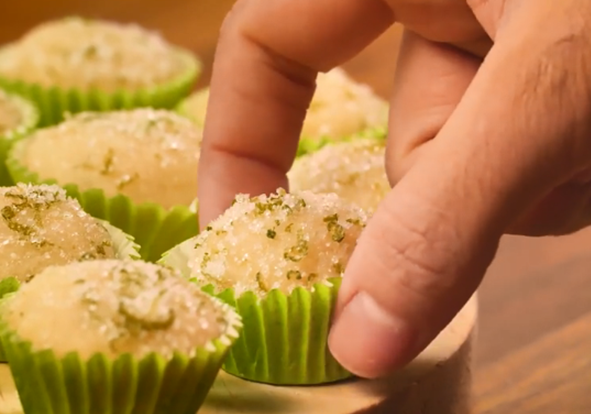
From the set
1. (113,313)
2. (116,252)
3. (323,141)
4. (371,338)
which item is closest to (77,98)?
(323,141)

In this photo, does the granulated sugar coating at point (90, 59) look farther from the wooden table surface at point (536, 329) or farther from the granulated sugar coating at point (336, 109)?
the wooden table surface at point (536, 329)

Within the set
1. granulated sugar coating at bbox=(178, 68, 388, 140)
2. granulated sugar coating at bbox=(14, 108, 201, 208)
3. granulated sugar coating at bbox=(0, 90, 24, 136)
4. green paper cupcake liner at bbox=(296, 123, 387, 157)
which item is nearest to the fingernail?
granulated sugar coating at bbox=(14, 108, 201, 208)

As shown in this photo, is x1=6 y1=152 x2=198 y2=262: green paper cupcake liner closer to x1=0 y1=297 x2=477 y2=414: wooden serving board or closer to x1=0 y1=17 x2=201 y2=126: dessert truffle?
x1=0 y1=297 x2=477 y2=414: wooden serving board

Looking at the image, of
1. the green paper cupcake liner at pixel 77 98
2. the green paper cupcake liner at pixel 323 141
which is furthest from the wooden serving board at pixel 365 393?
the green paper cupcake liner at pixel 77 98

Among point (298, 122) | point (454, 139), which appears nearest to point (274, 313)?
point (454, 139)

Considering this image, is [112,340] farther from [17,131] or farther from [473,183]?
[17,131]

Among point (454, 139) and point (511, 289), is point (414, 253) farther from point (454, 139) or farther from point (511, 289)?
point (511, 289)
